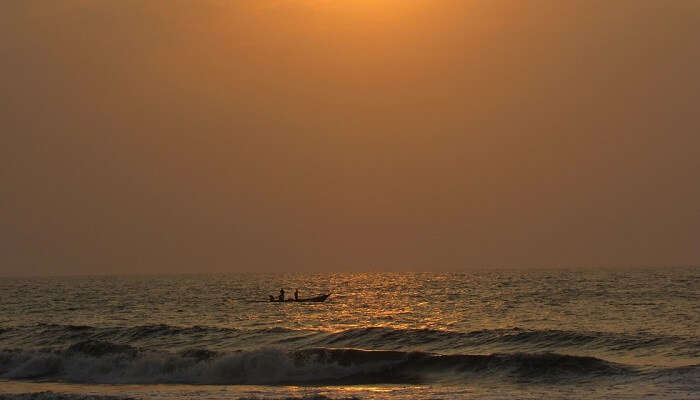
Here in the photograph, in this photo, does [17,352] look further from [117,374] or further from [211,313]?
[211,313]

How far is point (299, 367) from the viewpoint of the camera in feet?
109

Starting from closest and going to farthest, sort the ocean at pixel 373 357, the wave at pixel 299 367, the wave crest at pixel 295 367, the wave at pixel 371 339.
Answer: the ocean at pixel 373 357 → the wave at pixel 299 367 → the wave crest at pixel 295 367 → the wave at pixel 371 339

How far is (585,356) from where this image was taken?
1280 inches

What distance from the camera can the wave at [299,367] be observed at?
1199 inches

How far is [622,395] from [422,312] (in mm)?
34642

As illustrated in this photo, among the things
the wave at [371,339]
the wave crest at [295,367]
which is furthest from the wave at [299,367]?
the wave at [371,339]

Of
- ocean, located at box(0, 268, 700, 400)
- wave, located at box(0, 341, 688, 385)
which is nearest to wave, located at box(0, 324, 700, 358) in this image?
ocean, located at box(0, 268, 700, 400)

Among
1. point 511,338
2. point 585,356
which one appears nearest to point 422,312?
point 511,338

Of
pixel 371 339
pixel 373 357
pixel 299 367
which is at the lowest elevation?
pixel 299 367

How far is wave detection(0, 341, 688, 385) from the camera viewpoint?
30453 mm

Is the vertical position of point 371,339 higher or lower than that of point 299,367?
higher

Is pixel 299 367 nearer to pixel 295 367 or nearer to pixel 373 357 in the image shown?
pixel 295 367

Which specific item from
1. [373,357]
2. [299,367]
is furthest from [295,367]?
[373,357]

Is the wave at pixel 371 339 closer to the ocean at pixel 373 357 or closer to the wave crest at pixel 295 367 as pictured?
the ocean at pixel 373 357
